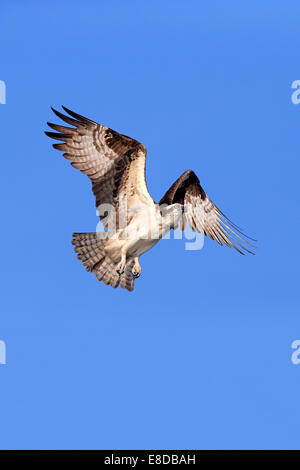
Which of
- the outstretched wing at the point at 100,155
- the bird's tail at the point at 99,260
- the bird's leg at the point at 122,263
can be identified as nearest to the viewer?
the outstretched wing at the point at 100,155

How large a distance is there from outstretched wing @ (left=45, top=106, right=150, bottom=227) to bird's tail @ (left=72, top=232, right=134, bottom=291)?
0.86m

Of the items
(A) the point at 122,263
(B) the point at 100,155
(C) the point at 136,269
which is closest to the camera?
(B) the point at 100,155

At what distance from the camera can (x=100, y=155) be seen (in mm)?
15133

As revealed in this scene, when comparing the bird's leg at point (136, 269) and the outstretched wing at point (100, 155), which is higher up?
the outstretched wing at point (100, 155)

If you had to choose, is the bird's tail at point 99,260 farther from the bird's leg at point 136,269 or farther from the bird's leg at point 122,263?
the bird's leg at point 122,263

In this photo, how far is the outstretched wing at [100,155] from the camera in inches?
593

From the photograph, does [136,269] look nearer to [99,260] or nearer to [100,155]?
[99,260]

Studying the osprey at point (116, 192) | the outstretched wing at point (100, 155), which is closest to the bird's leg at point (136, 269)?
the osprey at point (116, 192)

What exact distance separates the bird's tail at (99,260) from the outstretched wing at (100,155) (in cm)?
86

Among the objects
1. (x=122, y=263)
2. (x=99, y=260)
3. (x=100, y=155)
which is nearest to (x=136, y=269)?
(x=122, y=263)

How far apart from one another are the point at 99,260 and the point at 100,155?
2.01 m
